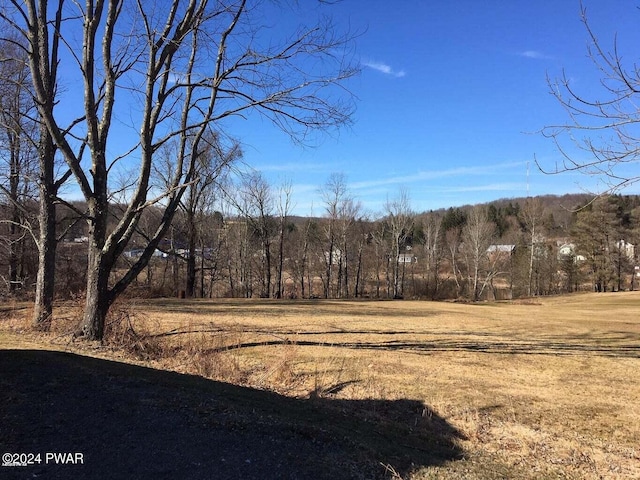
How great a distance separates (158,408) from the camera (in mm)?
4652

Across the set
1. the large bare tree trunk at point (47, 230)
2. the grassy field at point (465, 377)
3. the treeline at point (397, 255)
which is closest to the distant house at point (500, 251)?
the treeline at point (397, 255)

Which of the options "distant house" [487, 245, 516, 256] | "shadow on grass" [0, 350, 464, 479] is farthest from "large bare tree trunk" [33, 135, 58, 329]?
"distant house" [487, 245, 516, 256]

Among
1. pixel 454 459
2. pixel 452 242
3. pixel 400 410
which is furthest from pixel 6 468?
pixel 452 242

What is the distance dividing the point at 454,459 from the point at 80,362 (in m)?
4.87

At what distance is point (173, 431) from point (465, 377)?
304 inches

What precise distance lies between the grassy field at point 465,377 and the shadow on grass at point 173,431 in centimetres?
60

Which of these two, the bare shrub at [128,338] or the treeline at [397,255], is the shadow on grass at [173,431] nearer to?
the bare shrub at [128,338]

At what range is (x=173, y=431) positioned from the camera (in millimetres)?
4129

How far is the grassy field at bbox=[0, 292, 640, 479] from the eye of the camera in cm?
616

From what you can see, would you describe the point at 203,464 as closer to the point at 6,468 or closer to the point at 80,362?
the point at 6,468

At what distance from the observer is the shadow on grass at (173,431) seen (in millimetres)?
3531

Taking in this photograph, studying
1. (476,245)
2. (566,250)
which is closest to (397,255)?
(476,245)

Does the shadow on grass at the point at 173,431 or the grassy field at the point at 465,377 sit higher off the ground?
the shadow on grass at the point at 173,431

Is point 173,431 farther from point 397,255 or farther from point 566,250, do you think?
point 566,250
